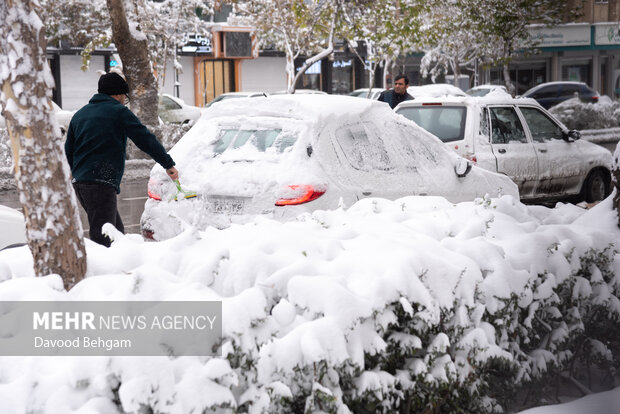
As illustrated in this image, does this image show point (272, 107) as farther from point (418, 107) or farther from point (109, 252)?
point (418, 107)

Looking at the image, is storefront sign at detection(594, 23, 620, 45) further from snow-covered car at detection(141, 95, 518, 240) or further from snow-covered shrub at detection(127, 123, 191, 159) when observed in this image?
snow-covered car at detection(141, 95, 518, 240)

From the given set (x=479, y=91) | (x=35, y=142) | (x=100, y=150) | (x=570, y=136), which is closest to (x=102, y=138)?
(x=100, y=150)

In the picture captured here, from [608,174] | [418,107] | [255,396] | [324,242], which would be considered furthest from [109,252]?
[608,174]

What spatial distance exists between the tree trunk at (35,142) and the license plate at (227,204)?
2.67 metres

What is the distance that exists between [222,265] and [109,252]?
64 cm

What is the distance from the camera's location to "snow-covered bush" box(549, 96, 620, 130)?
86.5ft

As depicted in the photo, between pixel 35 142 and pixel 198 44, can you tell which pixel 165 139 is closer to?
pixel 35 142

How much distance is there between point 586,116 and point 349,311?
24678mm

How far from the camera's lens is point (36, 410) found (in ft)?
10.3

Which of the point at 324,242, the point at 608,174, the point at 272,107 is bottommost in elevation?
the point at 608,174

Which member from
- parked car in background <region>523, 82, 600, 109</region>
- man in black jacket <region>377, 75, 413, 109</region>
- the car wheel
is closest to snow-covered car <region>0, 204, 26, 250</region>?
man in black jacket <region>377, 75, 413, 109</region>

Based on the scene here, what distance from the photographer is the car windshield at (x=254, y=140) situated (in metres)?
6.79

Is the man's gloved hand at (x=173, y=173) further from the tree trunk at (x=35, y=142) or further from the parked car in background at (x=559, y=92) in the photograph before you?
the parked car in background at (x=559, y=92)

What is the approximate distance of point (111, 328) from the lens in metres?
3.39
